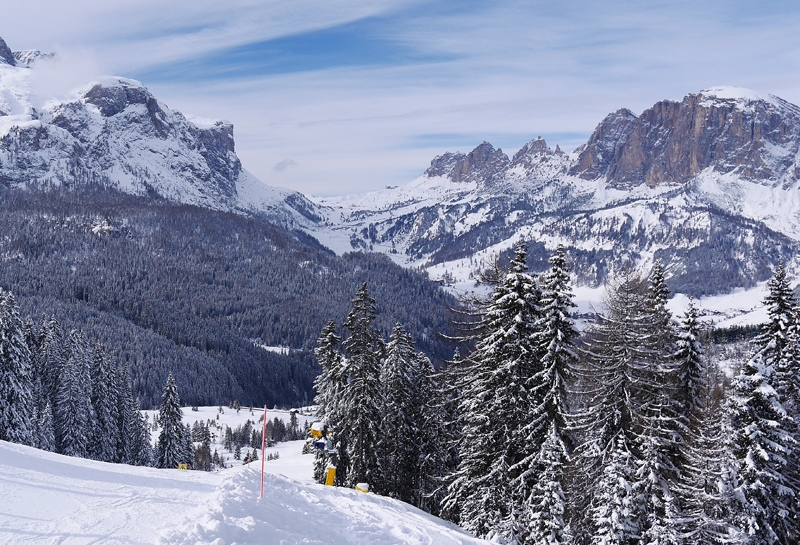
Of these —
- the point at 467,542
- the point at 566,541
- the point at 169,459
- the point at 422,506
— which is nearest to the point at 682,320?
the point at 566,541

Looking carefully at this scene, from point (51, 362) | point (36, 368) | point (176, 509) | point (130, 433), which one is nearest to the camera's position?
point (176, 509)

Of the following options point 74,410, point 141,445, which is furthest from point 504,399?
point 141,445

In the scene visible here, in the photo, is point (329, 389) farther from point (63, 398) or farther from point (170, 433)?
point (63, 398)

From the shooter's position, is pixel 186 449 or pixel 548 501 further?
pixel 186 449

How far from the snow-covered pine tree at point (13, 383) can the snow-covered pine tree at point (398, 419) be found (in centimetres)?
2400

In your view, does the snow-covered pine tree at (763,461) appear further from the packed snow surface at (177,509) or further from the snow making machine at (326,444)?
the snow making machine at (326,444)

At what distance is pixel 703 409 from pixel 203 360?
192727mm

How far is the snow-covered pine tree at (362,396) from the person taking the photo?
1414 inches

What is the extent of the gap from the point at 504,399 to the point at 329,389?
65.9ft

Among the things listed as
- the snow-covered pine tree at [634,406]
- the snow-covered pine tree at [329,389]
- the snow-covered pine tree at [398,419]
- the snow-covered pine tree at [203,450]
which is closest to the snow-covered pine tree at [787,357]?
the snow-covered pine tree at [634,406]

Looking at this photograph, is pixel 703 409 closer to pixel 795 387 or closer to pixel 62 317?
pixel 795 387

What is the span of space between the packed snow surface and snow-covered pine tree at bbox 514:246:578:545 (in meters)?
4.89

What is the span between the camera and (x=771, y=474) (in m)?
20.5

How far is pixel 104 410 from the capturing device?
170ft
